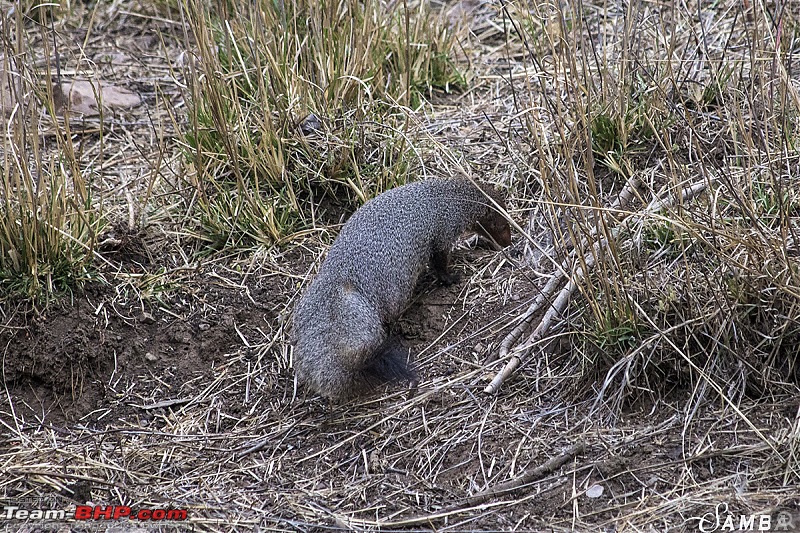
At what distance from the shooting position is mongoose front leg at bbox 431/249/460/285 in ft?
13.9

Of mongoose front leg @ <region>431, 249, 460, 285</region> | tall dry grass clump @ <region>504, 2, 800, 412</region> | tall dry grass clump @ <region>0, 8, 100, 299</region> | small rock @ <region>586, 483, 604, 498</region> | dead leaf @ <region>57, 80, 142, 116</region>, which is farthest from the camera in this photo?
dead leaf @ <region>57, 80, 142, 116</region>

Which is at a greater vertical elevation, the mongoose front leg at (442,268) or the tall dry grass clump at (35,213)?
the tall dry grass clump at (35,213)

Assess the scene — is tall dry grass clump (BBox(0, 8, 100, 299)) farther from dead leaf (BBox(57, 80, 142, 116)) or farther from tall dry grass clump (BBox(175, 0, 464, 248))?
dead leaf (BBox(57, 80, 142, 116))

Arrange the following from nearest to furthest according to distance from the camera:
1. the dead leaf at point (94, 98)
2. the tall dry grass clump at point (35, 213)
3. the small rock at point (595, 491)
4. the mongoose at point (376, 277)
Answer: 1. the small rock at point (595, 491)
2. the mongoose at point (376, 277)
3. the tall dry grass clump at point (35, 213)
4. the dead leaf at point (94, 98)

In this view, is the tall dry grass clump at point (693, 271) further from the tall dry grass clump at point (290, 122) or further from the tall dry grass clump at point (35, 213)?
the tall dry grass clump at point (35, 213)

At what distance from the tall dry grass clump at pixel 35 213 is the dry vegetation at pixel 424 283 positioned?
15 millimetres

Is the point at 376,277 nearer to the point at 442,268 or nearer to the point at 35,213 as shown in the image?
the point at 442,268

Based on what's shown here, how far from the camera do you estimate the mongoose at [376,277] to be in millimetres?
3549

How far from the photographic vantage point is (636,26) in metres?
4.25

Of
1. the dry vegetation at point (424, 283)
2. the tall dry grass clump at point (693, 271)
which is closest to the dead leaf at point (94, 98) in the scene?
the dry vegetation at point (424, 283)

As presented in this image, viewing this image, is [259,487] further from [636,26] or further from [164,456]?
[636,26]

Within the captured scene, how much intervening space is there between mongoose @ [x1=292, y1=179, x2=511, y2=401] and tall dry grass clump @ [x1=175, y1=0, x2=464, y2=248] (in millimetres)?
365

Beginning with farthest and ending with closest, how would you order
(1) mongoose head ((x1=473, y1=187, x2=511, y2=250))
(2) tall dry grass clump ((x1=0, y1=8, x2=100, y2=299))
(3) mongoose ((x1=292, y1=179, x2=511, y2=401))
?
1. (1) mongoose head ((x1=473, y1=187, x2=511, y2=250))
2. (2) tall dry grass clump ((x1=0, y1=8, x2=100, y2=299))
3. (3) mongoose ((x1=292, y1=179, x2=511, y2=401))

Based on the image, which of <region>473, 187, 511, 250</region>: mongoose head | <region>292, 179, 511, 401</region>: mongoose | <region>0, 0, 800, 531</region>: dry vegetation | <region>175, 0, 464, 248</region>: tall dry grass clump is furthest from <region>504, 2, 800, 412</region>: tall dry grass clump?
<region>175, 0, 464, 248</region>: tall dry grass clump
